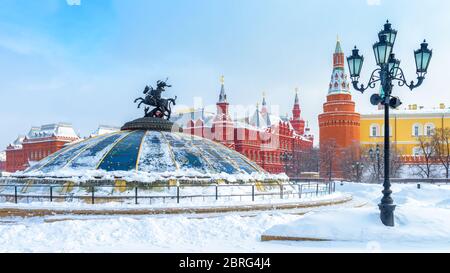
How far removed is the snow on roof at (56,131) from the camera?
77.4 meters

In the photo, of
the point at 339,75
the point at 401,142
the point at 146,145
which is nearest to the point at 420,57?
the point at 146,145

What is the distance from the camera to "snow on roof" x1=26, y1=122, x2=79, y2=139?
7744 centimetres

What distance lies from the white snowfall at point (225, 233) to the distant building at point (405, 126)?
6575 cm

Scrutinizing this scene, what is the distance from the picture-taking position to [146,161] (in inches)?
567

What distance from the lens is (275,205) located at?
11844 millimetres

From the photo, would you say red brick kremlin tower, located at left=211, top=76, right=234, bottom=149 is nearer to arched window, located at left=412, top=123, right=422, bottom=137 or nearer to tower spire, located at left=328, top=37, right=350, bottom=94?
tower spire, located at left=328, top=37, right=350, bottom=94

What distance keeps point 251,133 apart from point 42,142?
3926 cm

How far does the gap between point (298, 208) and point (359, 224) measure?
4.14 metres

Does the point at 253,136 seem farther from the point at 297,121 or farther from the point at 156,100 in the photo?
the point at 156,100

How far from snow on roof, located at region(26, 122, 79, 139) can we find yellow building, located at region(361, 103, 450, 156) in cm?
5145

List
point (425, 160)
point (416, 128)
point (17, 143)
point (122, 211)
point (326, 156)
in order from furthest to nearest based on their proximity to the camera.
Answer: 1. point (17, 143)
2. point (416, 128)
3. point (425, 160)
4. point (326, 156)
5. point (122, 211)
